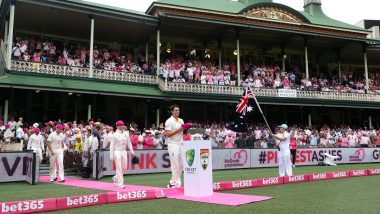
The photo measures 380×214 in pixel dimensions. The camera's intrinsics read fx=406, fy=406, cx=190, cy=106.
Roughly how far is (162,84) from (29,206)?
19178mm

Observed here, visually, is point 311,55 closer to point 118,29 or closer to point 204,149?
point 118,29

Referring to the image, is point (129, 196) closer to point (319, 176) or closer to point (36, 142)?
point (319, 176)

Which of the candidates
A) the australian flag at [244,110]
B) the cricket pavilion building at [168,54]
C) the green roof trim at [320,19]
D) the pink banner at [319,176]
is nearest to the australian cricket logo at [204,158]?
the australian flag at [244,110]

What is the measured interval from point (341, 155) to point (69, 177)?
15.4 metres

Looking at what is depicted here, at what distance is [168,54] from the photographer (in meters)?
31.4

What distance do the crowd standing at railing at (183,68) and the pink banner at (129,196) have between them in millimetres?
16903

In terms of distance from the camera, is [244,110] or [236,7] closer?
[244,110]

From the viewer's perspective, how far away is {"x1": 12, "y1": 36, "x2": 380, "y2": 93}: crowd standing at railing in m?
25.0

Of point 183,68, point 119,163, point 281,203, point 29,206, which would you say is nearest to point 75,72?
point 183,68

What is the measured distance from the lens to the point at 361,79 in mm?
37062

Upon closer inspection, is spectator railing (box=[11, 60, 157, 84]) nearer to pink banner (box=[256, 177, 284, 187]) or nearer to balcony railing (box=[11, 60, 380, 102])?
balcony railing (box=[11, 60, 380, 102])

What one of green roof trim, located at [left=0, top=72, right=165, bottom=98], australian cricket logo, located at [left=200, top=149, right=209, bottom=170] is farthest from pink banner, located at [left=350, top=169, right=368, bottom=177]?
green roof trim, located at [left=0, top=72, right=165, bottom=98]

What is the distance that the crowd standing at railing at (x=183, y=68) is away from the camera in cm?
2503

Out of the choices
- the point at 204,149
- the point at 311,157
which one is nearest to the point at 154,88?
the point at 311,157
